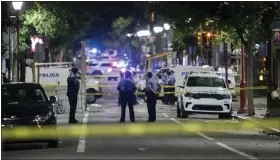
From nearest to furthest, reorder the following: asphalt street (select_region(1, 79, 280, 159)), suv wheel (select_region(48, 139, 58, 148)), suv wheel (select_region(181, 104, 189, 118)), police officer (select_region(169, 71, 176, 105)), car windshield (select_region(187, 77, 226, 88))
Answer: asphalt street (select_region(1, 79, 280, 159)) < suv wheel (select_region(48, 139, 58, 148)) < suv wheel (select_region(181, 104, 189, 118)) < car windshield (select_region(187, 77, 226, 88)) < police officer (select_region(169, 71, 176, 105))

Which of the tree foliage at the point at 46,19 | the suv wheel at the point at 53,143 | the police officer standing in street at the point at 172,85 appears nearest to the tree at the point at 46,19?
the tree foliage at the point at 46,19

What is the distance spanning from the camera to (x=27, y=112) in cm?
1494

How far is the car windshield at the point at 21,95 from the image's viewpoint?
51.9 ft

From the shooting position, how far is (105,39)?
92.2 m

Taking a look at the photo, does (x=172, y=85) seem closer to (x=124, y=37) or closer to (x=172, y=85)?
(x=172, y=85)

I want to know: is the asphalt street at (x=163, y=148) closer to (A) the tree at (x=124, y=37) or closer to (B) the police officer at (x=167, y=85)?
(B) the police officer at (x=167, y=85)

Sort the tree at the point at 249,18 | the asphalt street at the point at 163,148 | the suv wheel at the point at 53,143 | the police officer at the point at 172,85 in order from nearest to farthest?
the asphalt street at the point at 163,148 → the suv wheel at the point at 53,143 → the tree at the point at 249,18 → the police officer at the point at 172,85

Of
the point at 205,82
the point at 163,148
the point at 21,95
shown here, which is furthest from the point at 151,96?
the point at 163,148

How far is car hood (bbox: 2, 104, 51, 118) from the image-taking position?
14.8 metres

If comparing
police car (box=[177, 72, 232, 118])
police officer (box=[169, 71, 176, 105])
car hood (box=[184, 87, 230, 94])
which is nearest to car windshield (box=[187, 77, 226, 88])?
police car (box=[177, 72, 232, 118])

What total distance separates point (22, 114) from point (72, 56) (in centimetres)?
7916

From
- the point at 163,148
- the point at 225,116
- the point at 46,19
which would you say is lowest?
the point at 163,148

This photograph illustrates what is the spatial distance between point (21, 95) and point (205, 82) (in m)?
10.4

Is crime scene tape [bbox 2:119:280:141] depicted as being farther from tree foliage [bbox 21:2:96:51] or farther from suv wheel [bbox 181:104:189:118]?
tree foliage [bbox 21:2:96:51]
